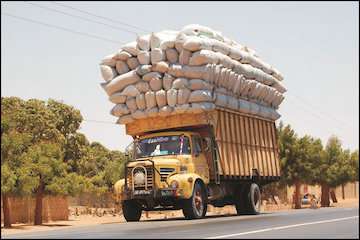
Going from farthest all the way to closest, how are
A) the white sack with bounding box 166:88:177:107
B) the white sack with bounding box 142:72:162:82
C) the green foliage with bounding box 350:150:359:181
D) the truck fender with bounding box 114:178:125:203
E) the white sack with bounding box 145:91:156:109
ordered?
the green foliage with bounding box 350:150:359:181 < the white sack with bounding box 145:91:156:109 < the white sack with bounding box 142:72:162:82 < the white sack with bounding box 166:88:177:107 < the truck fender with bounding box 114:178:125:203

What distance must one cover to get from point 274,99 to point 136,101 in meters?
7.16

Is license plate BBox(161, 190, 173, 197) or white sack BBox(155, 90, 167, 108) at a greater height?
white sack BBox(155, 90, 167, 108)

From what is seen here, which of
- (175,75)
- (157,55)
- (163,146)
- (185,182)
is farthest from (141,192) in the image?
(157,55)

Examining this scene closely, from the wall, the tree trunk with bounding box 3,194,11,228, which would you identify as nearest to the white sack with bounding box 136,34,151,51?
the tree trunk with bounding box 3,194,11,228

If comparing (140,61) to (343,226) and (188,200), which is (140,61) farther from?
(343,226)

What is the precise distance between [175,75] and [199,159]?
2.95 metres

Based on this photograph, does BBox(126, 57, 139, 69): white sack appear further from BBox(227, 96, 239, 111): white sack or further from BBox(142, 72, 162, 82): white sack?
BBox(227, 96, 239, 111): white sack

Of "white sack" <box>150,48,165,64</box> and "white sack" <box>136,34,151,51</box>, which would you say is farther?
"white sack" <box>136,34,151,51</box>

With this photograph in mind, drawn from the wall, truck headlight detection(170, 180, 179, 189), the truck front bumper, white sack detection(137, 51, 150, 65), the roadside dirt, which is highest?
white sack detection(137, 51, 150, 65)

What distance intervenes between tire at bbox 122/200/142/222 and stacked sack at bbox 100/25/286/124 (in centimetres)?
293

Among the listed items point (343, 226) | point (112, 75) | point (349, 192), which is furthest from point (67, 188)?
point (349, 192)

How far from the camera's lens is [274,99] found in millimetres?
26875

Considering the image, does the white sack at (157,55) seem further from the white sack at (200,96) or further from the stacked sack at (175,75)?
the white sack at (200,96)

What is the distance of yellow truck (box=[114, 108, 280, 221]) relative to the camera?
2022 centimetres
